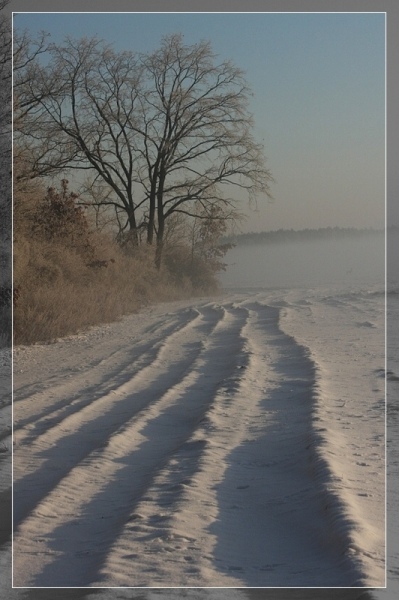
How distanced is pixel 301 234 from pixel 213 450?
0.92 m

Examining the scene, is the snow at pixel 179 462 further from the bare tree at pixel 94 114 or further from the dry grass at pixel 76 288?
the bare tree at pixel 94 114

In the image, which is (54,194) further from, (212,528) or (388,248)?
(212,528)

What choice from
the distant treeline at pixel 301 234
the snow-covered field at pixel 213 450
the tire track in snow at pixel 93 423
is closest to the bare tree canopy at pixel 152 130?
the distant treeline at pixel 301 234

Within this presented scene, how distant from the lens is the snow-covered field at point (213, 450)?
9.41ft

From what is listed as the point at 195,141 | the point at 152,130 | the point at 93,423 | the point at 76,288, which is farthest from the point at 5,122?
the point at 93,423

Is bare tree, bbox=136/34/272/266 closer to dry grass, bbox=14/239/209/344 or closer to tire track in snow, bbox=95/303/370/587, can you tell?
dry grass, bbox=14/239/209/344

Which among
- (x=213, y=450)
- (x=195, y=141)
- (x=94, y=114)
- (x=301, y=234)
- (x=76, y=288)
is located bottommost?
(x=213, y=450)

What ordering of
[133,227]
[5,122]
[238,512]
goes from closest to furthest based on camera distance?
1. [238,512]
2. [133,227]
3. [5,122]

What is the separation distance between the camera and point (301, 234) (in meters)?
3.92

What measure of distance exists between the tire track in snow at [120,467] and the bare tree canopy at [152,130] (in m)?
0.71

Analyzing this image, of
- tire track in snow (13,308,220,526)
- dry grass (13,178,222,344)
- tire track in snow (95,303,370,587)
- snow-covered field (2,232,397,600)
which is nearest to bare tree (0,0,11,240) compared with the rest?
dry grass (13,178,222,344)

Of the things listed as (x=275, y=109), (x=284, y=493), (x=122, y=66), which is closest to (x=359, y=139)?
(x=275, y=109)

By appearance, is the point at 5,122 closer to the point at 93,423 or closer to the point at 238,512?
the point at 93,423

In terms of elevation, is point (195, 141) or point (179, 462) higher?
point (195, 141)
